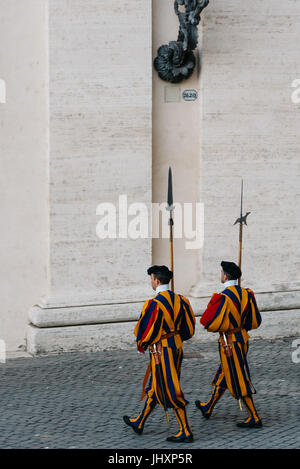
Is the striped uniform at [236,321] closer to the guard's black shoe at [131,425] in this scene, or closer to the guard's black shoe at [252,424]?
the guard's black shoe at [252,424]

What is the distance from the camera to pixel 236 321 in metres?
8.22

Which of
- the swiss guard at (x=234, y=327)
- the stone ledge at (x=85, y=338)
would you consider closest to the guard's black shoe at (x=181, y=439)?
the swiss guard at (x=234, y=327)

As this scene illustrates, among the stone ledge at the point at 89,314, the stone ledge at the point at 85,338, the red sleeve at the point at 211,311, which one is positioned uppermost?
the red sleeve at the point at 211,311

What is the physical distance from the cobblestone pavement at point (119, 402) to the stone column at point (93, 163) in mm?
484

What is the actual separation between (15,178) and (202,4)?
3075 millimetres

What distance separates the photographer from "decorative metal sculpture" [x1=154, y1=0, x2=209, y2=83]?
1131 centimetres

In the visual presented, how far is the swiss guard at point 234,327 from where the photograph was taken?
813 centimetres

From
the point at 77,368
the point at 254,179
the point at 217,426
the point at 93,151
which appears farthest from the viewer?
the point at 254,179

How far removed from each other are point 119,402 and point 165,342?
1.47m

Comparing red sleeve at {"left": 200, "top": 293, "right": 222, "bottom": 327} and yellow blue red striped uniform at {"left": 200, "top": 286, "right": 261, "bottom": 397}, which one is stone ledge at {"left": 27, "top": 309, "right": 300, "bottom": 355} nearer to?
yellow blue red striped uniform at {"left": 200, "top": 286, "right": 261, "bottom": 397}

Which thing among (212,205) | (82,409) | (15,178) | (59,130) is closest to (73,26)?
(59,130)

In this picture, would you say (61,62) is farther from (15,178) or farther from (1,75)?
(15,178)

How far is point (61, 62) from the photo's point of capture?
11.0 m

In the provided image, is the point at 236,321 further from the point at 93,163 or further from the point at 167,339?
the point at 93,163
